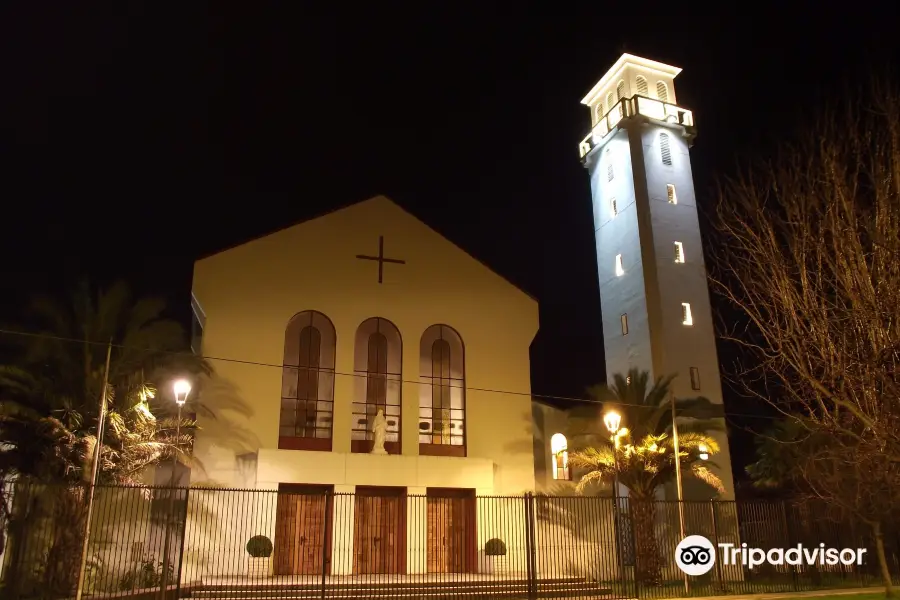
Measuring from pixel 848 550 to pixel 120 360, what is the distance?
20.5 meters

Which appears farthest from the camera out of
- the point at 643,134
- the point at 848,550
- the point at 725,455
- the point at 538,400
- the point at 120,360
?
the point at 643,134

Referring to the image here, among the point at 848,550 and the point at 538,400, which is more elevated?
the point at 538,400

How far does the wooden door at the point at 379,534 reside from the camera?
21.5 meters

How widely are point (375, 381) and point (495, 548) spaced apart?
6.37m

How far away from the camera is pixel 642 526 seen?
22172 millimetres

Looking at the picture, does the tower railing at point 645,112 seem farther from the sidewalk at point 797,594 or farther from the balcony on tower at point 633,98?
the sidewalk at point 797,594

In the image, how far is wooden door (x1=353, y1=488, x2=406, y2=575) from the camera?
21.5 meters

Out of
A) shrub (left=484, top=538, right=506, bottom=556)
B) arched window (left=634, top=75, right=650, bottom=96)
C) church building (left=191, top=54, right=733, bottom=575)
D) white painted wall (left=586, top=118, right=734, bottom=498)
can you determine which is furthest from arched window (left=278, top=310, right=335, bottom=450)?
arched window (left=634, top=75, right=650, bottom=96)

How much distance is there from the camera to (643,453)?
23.0 m

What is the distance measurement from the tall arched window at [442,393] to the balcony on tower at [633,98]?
1661cm

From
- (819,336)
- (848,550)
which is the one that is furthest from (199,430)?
(848,550)

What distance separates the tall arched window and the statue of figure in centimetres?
159

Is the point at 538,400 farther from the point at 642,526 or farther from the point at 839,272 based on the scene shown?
the point at 839,272

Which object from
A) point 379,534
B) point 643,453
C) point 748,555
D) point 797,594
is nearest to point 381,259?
point 379,534
